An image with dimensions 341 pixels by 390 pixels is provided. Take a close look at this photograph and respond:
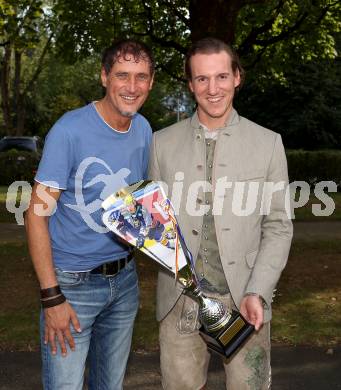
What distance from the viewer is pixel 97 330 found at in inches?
132

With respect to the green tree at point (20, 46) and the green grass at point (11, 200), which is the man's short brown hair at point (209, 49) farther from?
the green grass at point (11, 200)

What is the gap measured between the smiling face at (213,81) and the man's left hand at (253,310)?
0.94 m

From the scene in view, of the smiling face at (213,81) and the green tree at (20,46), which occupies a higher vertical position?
the green tree at (20,46)

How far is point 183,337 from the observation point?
10.3 feet

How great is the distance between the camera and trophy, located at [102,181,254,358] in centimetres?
276

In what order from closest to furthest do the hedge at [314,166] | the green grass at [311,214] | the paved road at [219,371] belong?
the paved road at [219,371] → the green grass at [311,214] → the hedge at [314,166]

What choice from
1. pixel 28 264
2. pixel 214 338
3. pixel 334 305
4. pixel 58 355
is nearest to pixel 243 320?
pixel 214 338

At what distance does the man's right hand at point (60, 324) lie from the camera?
2.93 meters

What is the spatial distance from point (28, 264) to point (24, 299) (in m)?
1.72

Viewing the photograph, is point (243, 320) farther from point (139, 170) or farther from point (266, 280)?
point (139, 170)

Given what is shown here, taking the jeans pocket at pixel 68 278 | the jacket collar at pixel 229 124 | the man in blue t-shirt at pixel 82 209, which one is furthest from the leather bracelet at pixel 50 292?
the jacket collar at pixel 229 124

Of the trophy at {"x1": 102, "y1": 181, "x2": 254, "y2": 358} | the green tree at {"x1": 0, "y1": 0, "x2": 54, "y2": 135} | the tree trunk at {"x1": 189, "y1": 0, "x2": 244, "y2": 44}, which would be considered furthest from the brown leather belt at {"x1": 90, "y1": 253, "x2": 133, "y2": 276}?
the green tree at {"x1": 0, "y1": 0, "x2": 54, "y2": 135}

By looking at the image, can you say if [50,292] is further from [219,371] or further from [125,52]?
[219,371]

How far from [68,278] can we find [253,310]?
0.94m
